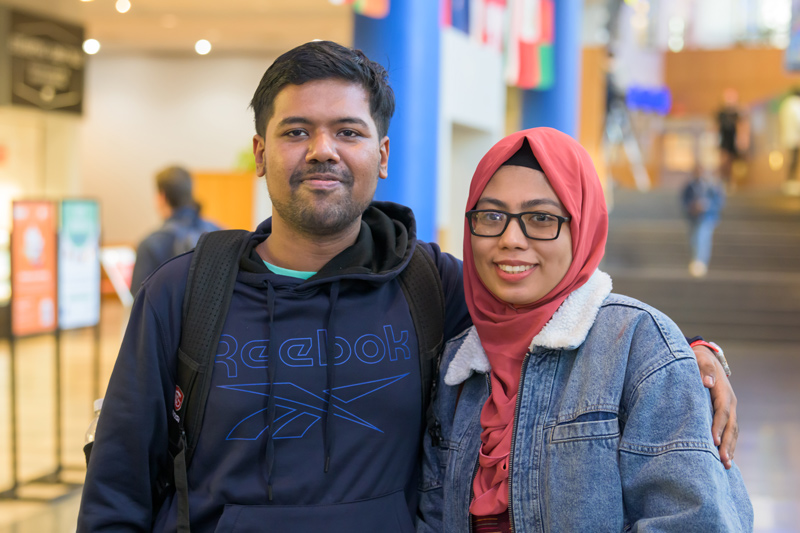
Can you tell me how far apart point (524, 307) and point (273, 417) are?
556 millimetres

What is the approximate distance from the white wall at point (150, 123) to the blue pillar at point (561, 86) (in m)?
7.38

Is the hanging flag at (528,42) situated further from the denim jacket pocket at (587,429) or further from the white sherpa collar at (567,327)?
the denim jacket pocket at (587,429)

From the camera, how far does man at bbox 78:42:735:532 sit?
5.36ft

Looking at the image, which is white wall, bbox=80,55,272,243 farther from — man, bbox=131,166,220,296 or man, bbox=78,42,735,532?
man, bbox=78,42,735,532

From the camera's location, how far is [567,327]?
1.55 meters

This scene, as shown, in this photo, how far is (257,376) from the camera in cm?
167

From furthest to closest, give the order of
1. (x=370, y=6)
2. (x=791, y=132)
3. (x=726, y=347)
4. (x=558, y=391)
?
(x=791, y=132) < (x=726, y=347) < (x=370, y=6) < (x=558, y=391)

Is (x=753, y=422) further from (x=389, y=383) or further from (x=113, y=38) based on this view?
(x=113, y=38)

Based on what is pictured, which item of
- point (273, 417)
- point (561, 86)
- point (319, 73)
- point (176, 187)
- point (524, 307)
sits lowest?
point (273, 417)

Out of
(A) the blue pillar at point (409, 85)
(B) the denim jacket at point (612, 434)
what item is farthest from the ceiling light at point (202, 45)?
(B) the denim jacket at point (612, 434)

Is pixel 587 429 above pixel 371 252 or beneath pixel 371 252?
beneath

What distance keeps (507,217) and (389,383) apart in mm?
435

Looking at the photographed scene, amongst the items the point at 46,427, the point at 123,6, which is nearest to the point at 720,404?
the point at 46,427

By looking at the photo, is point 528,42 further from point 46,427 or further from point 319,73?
point 319,73
